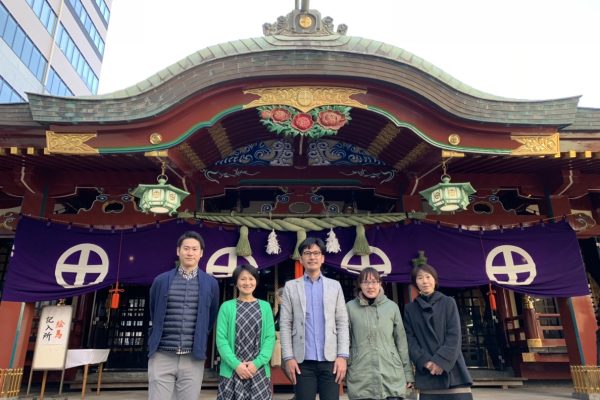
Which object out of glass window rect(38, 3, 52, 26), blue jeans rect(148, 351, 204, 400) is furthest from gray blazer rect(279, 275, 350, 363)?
glass window rect(38, 3, 52, 26)

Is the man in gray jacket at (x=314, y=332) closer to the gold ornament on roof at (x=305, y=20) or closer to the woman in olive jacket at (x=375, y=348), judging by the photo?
the woman in olive jacket at (x=375, y=348)

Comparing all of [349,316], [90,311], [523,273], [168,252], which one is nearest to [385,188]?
[523,273]

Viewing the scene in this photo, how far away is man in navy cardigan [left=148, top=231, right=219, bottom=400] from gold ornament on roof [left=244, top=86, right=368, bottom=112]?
3.64 meters

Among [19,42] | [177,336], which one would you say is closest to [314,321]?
[177,336]

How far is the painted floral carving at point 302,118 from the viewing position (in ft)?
22.0

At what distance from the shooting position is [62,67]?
29.9 metres

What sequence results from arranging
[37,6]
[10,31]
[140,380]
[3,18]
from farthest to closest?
[37,6]
[10,31]
[3,18]
[140,380]

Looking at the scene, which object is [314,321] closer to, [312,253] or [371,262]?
[312,253]

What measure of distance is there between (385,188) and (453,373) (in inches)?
204

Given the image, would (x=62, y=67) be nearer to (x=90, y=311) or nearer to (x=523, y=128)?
(x=90, y=311)

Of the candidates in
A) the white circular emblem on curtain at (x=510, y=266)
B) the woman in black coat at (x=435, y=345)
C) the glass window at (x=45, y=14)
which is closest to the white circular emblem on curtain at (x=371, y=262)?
the white circular emblem on curtain at (x=510, y=266)

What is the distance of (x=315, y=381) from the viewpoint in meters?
3.59

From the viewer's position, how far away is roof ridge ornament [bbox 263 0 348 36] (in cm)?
809

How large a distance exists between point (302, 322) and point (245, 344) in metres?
0.53
